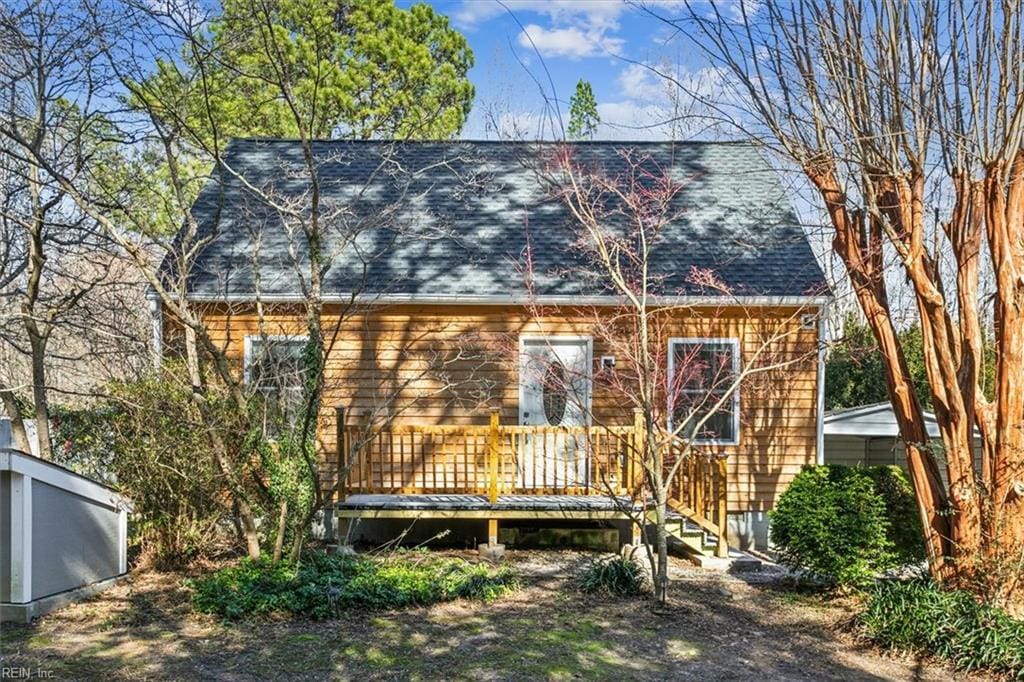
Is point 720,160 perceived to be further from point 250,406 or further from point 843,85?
point 250,406

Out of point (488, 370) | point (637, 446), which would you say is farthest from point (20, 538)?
point (637, 446)

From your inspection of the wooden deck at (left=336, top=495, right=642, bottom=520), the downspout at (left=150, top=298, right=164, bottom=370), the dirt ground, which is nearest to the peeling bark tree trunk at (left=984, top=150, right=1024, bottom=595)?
the dirt ground

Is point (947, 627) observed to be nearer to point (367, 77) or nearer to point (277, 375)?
point (277, 375)

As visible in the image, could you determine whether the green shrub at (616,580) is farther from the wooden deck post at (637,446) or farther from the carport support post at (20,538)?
the carport support post at (20,538)

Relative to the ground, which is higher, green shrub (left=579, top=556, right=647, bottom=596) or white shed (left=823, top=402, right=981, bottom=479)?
white shed (left=823, top=402, right=981, bottom=479)

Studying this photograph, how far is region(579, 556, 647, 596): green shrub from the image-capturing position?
775 centimetres

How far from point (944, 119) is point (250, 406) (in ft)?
21.9

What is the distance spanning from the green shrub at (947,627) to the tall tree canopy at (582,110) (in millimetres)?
19908

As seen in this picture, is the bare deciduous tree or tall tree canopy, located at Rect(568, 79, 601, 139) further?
tall tree canopy, located at Rect(568, 79, 601, 139)

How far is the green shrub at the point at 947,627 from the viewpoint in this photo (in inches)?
231

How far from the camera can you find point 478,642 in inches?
245

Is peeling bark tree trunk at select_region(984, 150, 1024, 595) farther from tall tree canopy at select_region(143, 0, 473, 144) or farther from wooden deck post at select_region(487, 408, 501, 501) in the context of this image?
tall tree canopy at select_region(143, 0, 473, 144)

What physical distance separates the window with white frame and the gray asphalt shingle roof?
681mm

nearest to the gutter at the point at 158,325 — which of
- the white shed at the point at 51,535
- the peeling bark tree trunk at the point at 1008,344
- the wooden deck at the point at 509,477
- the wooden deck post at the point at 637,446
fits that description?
the wooden deck at the point at 509,477
